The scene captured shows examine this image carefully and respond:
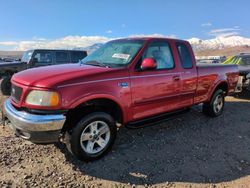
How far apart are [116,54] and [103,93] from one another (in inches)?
45.4

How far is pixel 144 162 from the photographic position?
4457 millimetres

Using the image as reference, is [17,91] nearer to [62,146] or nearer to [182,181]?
[62,146]

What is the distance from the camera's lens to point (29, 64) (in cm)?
1238

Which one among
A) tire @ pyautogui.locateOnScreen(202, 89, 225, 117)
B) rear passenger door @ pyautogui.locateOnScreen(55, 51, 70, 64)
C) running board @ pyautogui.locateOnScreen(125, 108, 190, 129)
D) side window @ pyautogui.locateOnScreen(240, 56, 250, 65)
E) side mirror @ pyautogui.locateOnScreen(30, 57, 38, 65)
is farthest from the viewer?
rear passenger door @ pyautogui.locateOnScreen(55, 51, 70, 64)

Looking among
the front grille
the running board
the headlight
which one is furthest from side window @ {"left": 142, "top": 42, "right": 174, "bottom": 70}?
the front grille

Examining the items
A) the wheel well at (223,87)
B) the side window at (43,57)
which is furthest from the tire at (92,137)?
the side window at (43,57)

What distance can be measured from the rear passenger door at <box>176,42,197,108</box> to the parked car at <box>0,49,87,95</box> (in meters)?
8.22

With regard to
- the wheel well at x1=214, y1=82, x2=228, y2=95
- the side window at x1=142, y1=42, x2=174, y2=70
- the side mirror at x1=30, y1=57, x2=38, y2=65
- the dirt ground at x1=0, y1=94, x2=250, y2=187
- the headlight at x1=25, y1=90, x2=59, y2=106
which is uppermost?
the side window at x1=142, y1=42, x2=174, y2=70

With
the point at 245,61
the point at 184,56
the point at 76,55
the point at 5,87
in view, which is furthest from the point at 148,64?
the point at 76,55

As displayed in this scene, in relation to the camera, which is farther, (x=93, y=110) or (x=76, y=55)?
(x=76, y=55)

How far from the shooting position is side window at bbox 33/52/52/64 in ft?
42.6

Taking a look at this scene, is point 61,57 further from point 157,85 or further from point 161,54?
point 157,85

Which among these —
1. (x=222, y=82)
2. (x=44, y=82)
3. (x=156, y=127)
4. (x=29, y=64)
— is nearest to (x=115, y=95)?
(x=44, y=82)

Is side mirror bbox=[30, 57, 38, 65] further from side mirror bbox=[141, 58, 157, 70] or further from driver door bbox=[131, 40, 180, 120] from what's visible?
side mirror bbox=[141, 58, 157, 70]
